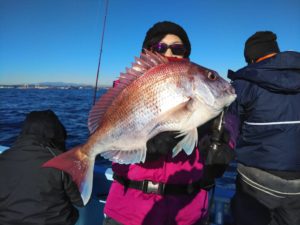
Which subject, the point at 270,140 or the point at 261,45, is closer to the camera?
the point at 270,140

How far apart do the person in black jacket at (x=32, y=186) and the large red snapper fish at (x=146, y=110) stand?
1.13 metres

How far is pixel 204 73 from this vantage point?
213 cm

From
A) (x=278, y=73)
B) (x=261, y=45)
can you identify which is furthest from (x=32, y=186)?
(x=261, y=45)

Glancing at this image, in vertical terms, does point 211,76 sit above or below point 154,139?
above

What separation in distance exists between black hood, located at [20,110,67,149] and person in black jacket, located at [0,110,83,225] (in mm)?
16

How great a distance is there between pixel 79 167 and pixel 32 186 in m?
1.22

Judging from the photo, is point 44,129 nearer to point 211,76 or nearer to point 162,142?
point 162,142

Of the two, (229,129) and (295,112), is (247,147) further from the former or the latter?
(229,129)

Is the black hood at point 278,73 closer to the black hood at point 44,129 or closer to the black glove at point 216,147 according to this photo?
the black glove at point 216,147

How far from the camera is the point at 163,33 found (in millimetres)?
3014

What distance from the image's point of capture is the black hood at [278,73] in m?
3.28

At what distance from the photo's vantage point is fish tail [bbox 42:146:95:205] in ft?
7.52

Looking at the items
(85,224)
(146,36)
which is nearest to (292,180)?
(146,36)

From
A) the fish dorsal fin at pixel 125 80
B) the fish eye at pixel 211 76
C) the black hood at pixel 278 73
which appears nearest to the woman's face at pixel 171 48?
the fish dorsal fin at pixel 125 80
